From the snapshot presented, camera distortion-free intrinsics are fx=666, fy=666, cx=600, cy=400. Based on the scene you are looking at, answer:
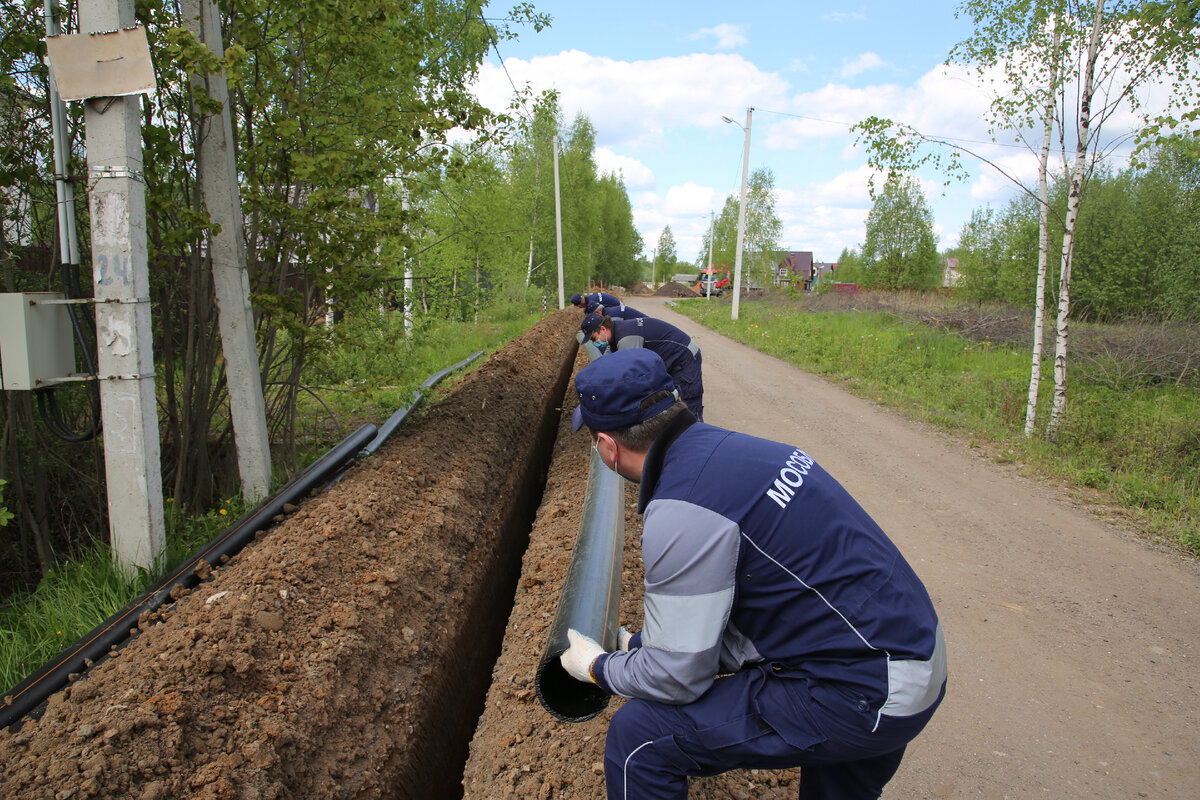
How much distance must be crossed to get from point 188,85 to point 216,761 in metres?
3.82

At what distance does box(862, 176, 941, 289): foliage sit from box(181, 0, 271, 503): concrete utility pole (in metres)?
35.7

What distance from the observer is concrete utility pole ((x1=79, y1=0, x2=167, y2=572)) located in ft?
10.6

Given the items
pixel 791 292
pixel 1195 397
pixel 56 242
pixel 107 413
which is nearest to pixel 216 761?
pixel 107 413

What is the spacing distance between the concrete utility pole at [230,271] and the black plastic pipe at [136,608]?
417 millimetres

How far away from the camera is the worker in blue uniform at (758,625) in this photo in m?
1.53

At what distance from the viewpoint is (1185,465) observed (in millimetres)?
6613

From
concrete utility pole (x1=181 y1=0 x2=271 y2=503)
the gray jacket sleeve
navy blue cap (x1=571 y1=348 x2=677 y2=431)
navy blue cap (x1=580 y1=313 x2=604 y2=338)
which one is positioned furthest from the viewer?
navy blue cap (x1=580 y1=313 x2=604 y2=338)

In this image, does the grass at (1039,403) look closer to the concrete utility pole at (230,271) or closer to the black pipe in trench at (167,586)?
the black pipe in trench at (167,586)

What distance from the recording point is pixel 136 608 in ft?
9.32

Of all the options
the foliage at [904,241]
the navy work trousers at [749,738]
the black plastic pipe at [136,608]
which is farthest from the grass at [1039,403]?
the foliage at [904,241]

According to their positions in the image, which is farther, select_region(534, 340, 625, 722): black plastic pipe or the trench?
the trench

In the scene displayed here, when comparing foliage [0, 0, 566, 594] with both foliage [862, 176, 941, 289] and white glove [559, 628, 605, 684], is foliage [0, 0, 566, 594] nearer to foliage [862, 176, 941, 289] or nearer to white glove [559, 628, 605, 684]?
white glove [559, 628, 605, 684]

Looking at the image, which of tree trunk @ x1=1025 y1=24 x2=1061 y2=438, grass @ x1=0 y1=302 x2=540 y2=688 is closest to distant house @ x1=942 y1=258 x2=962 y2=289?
tree trunk @ x1=1025 y1=24 x2=1061 y2=438

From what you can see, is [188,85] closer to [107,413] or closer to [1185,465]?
[107,413]
